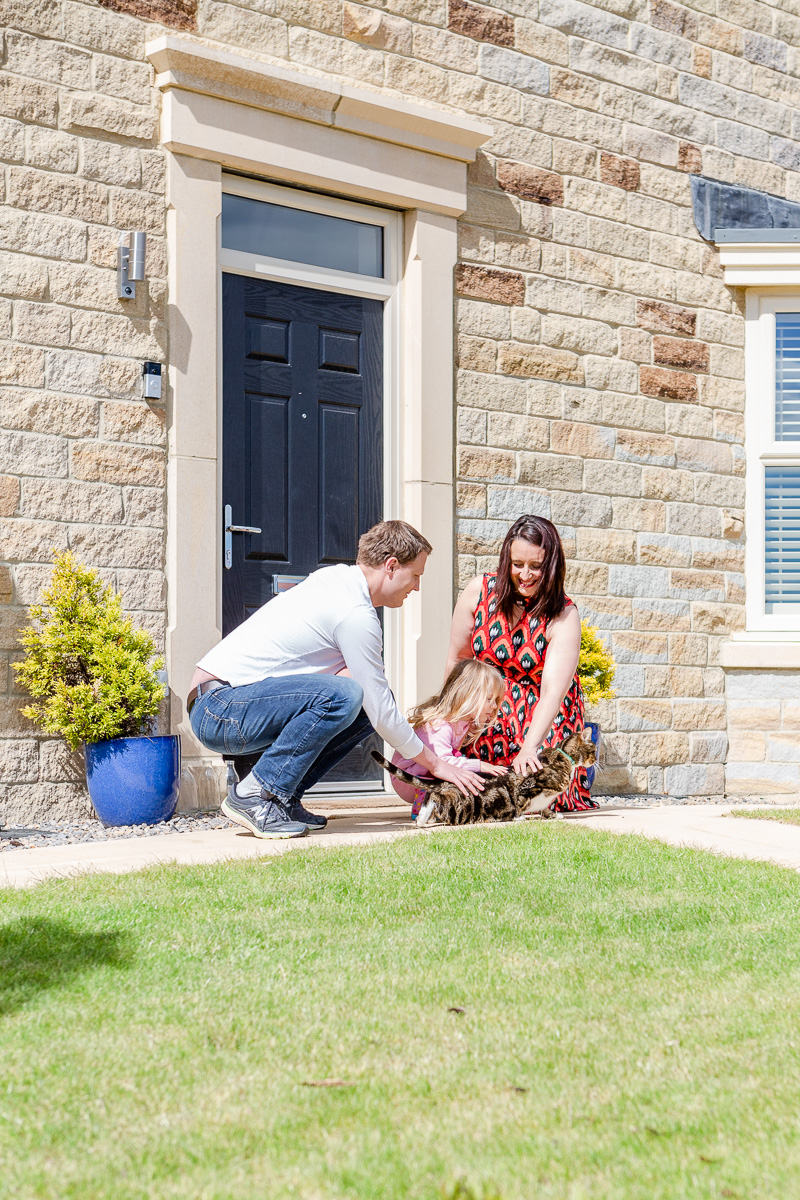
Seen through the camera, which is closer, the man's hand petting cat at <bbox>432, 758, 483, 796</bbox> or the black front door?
the man's hand petting cat at <bbox>432, 758, 483, 796</bbox>

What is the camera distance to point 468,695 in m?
4.78

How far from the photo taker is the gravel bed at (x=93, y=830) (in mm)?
4598

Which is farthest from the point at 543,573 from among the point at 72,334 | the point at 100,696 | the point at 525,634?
the point at 72,334

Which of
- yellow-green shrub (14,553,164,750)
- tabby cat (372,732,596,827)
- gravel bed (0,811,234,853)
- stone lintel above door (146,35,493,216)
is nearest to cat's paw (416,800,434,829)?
tabby cat (372,732,596,827)

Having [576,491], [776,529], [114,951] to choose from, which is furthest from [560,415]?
[114,951]

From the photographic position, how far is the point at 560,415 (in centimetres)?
675

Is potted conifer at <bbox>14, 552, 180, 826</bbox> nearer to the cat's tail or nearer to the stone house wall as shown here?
the stone house wall

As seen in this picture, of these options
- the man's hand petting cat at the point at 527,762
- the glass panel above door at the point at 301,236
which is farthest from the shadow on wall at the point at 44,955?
the glass panel above door at the point at 301,236

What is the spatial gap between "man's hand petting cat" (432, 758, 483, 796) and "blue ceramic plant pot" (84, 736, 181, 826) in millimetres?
1137

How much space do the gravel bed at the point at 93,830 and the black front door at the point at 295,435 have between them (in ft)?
3.38

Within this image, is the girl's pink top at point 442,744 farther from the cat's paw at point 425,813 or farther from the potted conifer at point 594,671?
the potted conifer at point 594,671

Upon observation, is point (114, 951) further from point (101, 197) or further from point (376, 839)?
point (101, 197)

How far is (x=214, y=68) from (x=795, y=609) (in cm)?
465

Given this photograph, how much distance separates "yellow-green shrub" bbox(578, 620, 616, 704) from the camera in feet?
20.8
